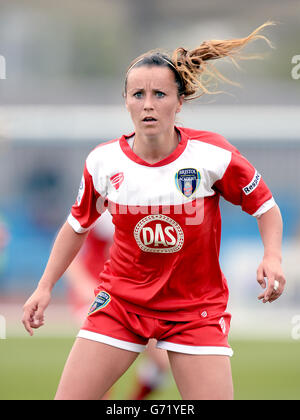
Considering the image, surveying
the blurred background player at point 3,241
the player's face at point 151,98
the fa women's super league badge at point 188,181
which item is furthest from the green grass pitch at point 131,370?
the player's face at point 151,98

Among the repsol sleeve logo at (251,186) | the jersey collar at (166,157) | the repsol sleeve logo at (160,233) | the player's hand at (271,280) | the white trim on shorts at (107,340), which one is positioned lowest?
the white trim on shorts at (107,340)

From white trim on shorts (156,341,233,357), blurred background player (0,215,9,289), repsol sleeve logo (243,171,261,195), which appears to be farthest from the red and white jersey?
blurred background player (0,215,9,289)

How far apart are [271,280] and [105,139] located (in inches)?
344

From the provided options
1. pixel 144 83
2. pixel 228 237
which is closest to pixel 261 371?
pixel 228 237

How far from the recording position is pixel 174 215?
320cm

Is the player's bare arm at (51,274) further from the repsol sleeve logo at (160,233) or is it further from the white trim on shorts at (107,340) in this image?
the repsol sleeve logo at (160,233)

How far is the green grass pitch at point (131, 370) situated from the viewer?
5.94 metres

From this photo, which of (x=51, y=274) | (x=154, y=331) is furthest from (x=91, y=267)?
(x=154, y=331)

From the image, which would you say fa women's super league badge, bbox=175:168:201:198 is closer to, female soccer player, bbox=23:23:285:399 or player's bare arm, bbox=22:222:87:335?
female soccer player, bbox=23:23:285:399

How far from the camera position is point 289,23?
18.4 meters

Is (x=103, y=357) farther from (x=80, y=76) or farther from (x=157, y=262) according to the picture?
(x=80, y=76)

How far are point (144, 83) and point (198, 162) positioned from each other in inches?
16.7

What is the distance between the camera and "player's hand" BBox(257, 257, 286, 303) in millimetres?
2996

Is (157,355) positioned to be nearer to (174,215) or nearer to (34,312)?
(34,312)
